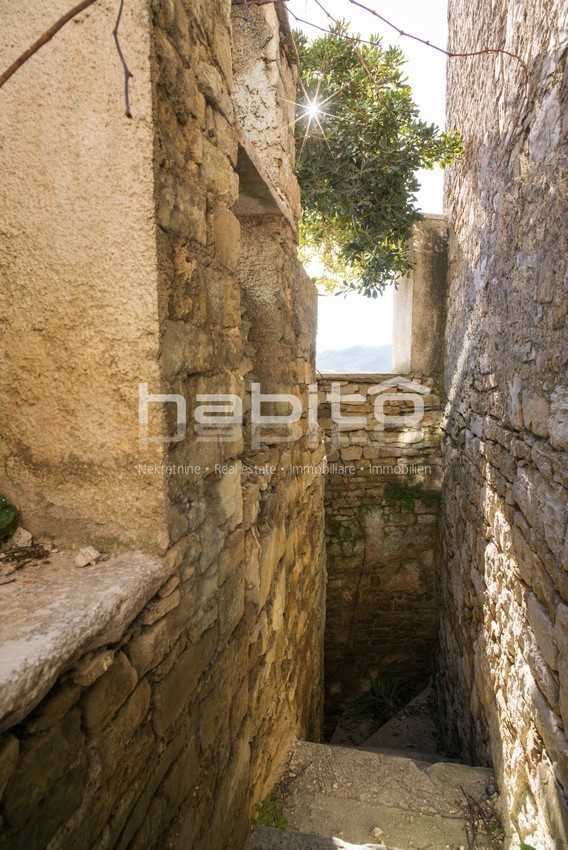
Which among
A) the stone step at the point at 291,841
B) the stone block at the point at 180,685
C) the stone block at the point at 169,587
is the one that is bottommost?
the stone step at the point at 291,841

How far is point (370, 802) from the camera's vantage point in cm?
226

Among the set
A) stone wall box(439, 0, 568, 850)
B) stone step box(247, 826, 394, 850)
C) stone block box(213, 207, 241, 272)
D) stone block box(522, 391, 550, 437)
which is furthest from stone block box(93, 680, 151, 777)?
stone block box(522, 391, 550, 437)

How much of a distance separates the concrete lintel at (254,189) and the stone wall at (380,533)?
8.55 feet

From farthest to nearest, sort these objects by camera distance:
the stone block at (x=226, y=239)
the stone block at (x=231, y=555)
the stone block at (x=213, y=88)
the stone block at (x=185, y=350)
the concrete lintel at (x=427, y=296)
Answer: the concrete lintel at (x=427, y=296)
the stone block at (x=231, y=555)
the stone block at (x=226, y=239)
the stone block at (x=213, y=88)
the stone block at (x=185, y=350)

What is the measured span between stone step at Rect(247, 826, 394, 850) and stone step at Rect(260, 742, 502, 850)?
2 cm

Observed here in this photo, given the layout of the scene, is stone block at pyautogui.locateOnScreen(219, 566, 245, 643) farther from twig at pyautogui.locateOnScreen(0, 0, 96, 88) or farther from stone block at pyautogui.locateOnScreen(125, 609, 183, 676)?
twig at pyautogui.locateOnScreen(0, 0, 96, 88)

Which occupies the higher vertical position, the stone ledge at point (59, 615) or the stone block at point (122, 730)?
the stone ledge at point (59, 615)

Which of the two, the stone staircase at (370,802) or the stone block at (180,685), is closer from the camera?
the stone block at (180,685)

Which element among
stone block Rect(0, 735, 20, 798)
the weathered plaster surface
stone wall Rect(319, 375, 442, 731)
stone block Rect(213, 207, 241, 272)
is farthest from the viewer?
stone wall Rect(319, 375, 442, 731)

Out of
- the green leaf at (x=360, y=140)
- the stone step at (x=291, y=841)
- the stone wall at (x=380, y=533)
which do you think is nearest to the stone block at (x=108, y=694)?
the stone step at (x=291, y=841)

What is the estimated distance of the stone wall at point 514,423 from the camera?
176 centimetres

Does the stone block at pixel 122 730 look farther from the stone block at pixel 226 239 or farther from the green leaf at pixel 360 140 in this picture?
the green leaf at pixel 360 140

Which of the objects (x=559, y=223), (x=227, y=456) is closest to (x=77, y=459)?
(x=227, y=456)

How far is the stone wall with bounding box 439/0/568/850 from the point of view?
69.2 inches
